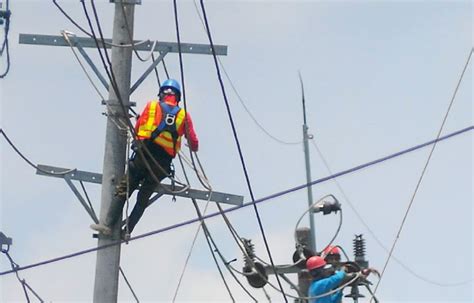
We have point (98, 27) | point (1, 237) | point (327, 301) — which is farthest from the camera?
point (1, 237)

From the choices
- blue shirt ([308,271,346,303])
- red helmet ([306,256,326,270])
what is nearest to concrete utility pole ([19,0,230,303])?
red helmet ([306,256,326,270])

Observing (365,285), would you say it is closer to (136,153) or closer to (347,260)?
(347,260)

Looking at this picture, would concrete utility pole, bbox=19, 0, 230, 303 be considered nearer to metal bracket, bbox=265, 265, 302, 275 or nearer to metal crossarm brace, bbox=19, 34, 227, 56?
metal crossarm brace, bbox=19, 34, 227, 56

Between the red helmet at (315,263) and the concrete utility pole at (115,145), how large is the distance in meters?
1.93

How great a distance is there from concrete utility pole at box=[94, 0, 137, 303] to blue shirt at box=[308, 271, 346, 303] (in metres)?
1.99

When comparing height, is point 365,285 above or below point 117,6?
below

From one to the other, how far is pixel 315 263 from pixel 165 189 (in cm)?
167

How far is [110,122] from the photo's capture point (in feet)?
38.0

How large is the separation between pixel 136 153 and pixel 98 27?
1312 millimetres

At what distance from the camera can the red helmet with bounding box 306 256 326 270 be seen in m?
11.7

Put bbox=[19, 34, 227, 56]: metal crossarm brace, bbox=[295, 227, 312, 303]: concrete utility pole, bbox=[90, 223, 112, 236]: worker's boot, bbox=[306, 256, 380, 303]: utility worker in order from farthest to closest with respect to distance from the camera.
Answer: bbox=[295, 227, 312, 303]: concrete utility pole < bbox=[19, 34, 227, 56]: metal crossarm brace < bbox=[306, 256, 380, 303]: utility worker < bbox=[90, 223, 112, 236]: worker's boot

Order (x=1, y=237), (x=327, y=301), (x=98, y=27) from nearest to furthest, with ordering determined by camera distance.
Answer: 1. (x=98, y=27)
2. (x=327, y=301)
3. (x=1, y=237)

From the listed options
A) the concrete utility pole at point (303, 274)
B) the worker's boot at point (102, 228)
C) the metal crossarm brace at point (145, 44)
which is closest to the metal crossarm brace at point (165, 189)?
the worker's boot at point (102, 228)

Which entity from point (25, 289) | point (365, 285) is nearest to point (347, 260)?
point (365, 285)
